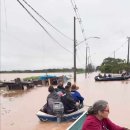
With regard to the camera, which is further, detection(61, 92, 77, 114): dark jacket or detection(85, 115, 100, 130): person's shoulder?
detection(61, 92, 77, 114): dark jacket

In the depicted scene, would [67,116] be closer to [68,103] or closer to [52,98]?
[68,103]

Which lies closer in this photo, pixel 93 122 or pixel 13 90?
pixel 93 122

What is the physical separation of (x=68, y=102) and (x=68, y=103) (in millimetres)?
77

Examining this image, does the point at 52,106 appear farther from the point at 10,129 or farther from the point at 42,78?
the point at 42,78

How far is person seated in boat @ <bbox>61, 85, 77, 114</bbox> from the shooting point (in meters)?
14.5

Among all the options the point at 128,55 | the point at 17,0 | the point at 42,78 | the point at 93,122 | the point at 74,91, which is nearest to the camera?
the point at 93,122

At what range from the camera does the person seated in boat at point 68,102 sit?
1448 centimetres

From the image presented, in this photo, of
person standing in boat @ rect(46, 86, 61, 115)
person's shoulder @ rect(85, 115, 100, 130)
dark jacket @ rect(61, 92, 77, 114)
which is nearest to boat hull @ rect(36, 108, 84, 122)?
dark jacket @ rect(61, 92, 77, 114)

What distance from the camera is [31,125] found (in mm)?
16578

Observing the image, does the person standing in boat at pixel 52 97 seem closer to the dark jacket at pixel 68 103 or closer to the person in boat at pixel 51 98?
the person in boat at pixel 51 98

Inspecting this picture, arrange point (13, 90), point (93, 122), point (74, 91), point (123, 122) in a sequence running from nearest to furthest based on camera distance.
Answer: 1. point (93, 122)
2. point (74, 91)
3. point (123, 122)
4. point (13, 90)

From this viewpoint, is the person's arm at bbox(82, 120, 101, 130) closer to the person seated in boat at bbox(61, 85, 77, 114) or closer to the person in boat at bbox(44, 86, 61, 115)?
the person seated in boat at bbox(61, 85, 77, 114)

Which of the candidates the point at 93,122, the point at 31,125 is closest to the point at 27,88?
the point at 31,125

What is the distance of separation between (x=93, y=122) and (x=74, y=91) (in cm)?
933
